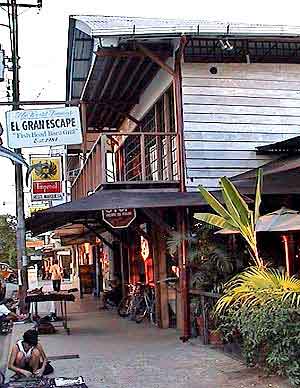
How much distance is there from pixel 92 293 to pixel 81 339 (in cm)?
1369

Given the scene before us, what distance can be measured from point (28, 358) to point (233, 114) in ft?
23.1

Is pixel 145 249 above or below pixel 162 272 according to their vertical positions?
above

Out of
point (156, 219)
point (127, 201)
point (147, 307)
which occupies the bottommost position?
point (147, 307)

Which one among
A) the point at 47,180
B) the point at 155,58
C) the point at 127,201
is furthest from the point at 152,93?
the point at 127,201

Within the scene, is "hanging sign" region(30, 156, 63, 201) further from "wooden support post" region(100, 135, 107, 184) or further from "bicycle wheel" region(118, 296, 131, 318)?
"wooden support post" region(100, 135, 107, 184)

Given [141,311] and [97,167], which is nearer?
[97,167]

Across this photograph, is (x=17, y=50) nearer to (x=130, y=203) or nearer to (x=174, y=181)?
(x=174, y=181)

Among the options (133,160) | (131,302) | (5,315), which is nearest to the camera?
(5,315)

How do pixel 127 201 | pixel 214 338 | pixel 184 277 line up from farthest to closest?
pixel 184 277
pixel 214 338
pixel 127 201

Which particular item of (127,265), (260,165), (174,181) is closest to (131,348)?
(174,181)

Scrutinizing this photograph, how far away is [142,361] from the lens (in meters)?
9.58

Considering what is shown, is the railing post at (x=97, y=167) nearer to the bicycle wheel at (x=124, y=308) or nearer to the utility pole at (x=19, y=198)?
the utility pole at (x=19, y=198)

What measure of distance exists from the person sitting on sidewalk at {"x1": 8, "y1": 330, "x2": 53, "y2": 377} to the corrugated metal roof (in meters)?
5.70

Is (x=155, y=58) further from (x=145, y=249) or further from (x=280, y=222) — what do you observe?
(x=145, y=249)
